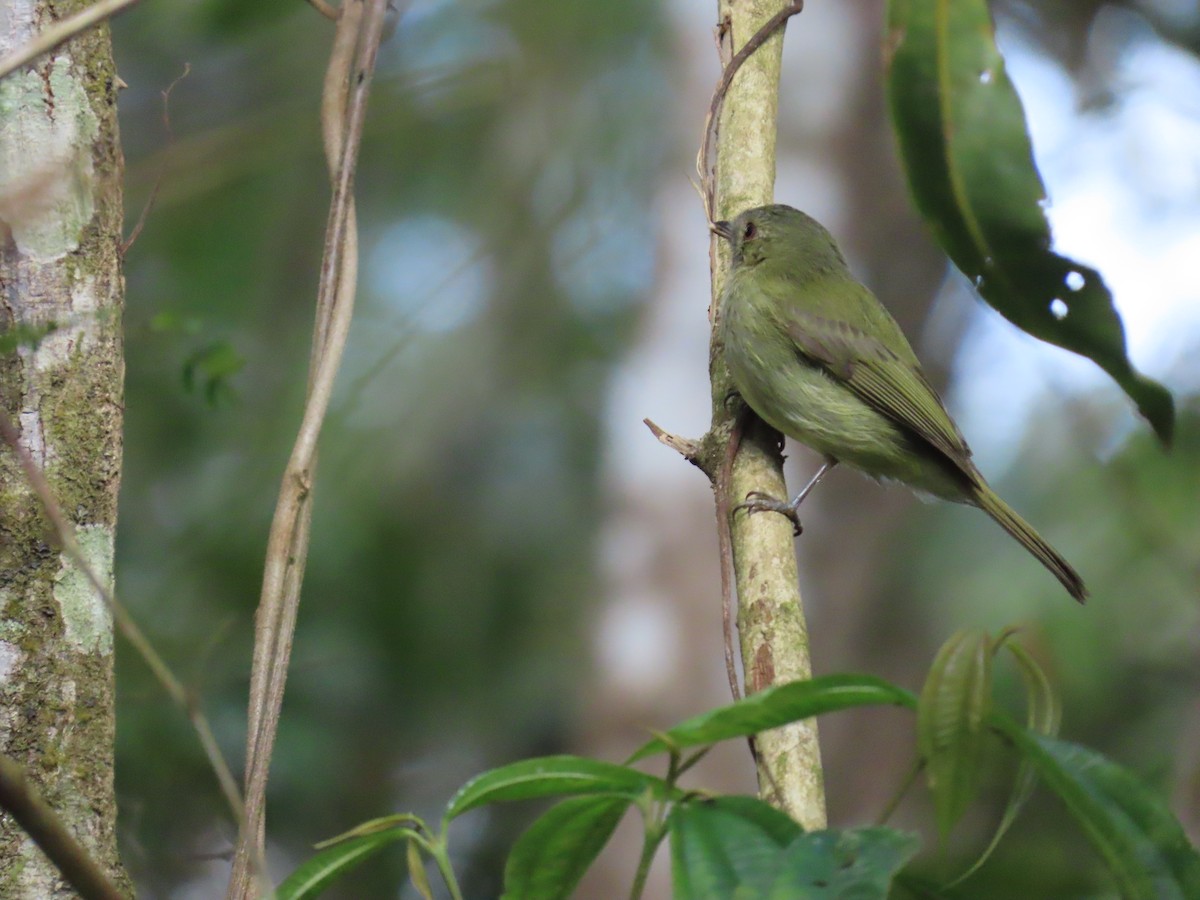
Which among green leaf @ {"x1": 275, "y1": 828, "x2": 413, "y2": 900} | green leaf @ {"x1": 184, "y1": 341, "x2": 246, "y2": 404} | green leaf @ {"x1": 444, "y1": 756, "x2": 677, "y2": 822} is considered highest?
green leaf @ {"x1": 184, "y1": 341, "x2": 246, "y2": 404}

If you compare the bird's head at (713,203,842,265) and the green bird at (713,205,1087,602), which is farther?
the green bird at (713,205,1087,602)

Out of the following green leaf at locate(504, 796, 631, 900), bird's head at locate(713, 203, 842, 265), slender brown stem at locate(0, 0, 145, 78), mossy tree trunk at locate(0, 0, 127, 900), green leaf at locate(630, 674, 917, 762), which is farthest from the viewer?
bird's head at locate(713, 203, 842, 265)

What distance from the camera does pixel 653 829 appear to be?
1211 millimetres

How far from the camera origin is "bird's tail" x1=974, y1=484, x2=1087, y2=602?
154 inches

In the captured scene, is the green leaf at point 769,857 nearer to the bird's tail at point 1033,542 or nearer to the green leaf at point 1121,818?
the green leaf at point 1121,818

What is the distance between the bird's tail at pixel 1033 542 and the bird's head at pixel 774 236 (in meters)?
1.02

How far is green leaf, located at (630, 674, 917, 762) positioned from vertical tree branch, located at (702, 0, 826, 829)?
0.59m

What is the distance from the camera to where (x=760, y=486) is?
2.69 m

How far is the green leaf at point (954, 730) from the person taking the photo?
1.10 metres

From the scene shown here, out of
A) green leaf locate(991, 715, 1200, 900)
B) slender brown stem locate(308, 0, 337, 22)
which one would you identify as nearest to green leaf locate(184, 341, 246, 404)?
slender brown stem locate(308, 0, 337, 22)

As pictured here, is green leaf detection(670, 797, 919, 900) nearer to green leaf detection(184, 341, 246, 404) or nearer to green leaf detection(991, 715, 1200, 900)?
green leaf detection(991, 715, 1200, 900)

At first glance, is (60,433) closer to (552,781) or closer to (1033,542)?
(552,781)

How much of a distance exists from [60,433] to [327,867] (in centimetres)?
101

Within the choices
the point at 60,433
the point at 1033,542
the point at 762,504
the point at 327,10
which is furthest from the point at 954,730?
the point at 1033,542
